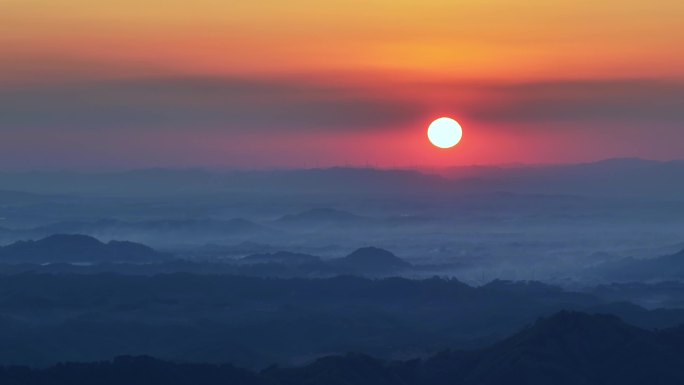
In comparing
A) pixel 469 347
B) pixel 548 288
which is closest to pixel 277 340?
pixel 469 347

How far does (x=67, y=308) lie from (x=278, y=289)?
31219 millimetres

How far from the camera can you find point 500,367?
104 meters

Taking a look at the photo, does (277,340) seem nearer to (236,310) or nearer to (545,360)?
(236,310)

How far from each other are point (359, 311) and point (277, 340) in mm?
24314

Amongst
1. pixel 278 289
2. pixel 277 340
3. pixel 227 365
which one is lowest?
pixel 227 365

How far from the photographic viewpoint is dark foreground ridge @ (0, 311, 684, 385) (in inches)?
3723

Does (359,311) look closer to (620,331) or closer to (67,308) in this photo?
(67,308)

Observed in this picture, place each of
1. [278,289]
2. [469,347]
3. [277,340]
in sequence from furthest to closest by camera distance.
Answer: [278,289]
[277,340]
[469,347]

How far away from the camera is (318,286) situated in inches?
7505

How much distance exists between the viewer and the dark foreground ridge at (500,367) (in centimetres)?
9456

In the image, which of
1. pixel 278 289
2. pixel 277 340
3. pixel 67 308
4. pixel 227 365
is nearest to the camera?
pixel 227 365

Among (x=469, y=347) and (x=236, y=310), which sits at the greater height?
(x=236, y=310)

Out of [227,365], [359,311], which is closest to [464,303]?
[359,311]

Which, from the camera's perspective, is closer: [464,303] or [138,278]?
[464,303]
